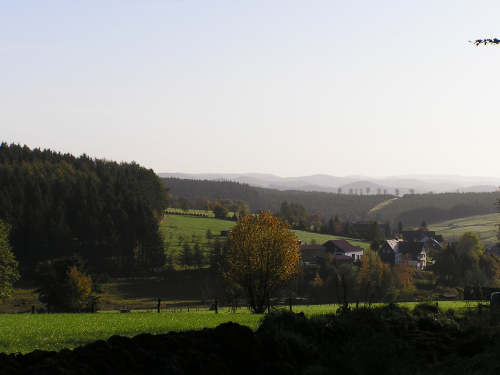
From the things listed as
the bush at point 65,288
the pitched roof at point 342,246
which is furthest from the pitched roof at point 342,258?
the bush at point 65,288

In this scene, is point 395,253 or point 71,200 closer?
point 71,200

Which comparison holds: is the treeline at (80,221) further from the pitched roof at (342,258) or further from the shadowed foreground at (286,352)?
the shadowed foreground at (286,352)

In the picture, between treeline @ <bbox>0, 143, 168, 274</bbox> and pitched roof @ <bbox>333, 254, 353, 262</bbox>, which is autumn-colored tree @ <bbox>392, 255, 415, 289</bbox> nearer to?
pitched roof @ <bbox>333, 254, 353, 262</bbox>

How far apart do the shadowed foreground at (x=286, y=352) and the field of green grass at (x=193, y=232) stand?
126 m

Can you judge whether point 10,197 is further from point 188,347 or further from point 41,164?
point 188,347

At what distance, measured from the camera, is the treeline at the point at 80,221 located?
137m

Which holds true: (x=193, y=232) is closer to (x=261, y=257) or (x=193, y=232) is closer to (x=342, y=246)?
(x=342, y=246)

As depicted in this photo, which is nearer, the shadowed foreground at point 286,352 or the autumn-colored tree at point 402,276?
the shadowed foreground at point 286,352

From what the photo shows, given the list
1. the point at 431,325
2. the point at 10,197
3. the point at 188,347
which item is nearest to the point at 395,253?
the point at 10,197

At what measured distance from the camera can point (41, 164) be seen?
7308 inches

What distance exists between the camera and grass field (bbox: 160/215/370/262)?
158375 millimetres

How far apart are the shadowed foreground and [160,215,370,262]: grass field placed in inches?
4995

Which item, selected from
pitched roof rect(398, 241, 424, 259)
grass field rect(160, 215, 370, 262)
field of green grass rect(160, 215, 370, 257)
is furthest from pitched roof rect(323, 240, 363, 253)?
pitched roof rect(398, 241, 424, 259)

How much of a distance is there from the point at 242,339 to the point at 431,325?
11.0 meters
